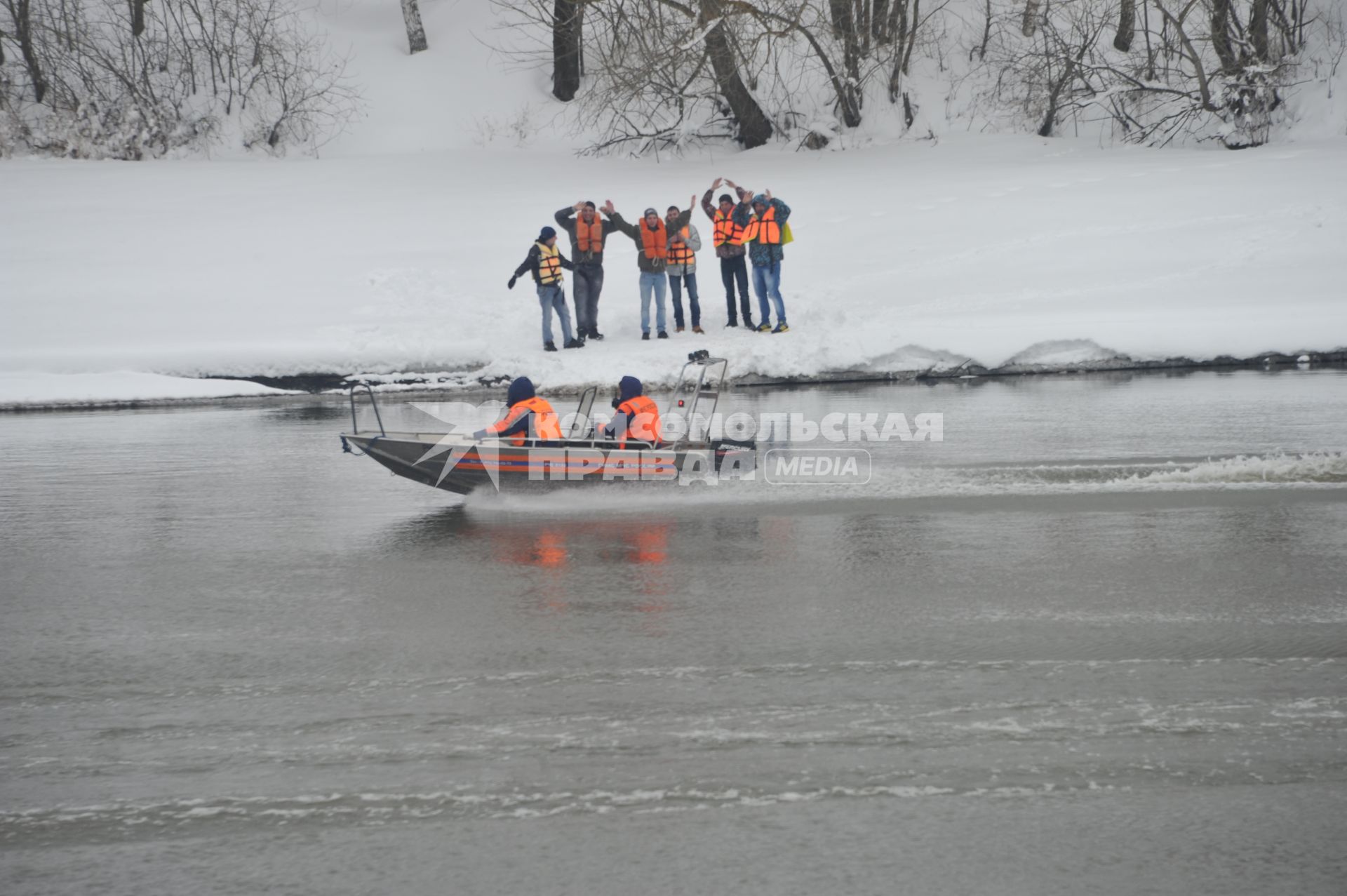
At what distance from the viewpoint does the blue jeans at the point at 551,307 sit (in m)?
19.0

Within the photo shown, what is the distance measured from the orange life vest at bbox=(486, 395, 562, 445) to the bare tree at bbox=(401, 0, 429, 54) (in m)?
28.9

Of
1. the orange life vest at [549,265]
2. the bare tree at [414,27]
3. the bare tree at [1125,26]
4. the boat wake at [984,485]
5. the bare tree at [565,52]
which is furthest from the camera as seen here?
the bare tree at [414,27]

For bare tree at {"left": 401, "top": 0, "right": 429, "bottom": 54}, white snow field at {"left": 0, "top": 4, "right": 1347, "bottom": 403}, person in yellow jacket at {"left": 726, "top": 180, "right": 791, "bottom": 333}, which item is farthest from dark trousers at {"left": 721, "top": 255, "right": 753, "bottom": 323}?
bare tree at {"left": 401, "top": 0, "right": 429, "bottom": 54}

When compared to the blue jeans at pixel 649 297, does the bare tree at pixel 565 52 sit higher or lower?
higher

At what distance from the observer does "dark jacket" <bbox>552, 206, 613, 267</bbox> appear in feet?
62.0

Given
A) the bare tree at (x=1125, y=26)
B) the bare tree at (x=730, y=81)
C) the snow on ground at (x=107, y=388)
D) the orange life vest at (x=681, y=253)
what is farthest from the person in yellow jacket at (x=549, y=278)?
the bare tree at (x=1125, y=26)

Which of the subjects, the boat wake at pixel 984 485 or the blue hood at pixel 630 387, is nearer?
the boat wake at pixel 984 485

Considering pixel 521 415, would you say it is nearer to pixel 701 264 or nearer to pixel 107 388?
pixel 107 388

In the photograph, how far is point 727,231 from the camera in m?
19.2

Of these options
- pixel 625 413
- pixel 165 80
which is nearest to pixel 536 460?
pixel 625 413

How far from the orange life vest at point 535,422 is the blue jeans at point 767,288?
9503mm

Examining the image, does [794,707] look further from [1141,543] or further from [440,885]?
[1141,543]

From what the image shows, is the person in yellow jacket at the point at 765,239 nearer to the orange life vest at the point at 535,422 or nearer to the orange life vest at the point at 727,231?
the orange life vest at the point at 727,231

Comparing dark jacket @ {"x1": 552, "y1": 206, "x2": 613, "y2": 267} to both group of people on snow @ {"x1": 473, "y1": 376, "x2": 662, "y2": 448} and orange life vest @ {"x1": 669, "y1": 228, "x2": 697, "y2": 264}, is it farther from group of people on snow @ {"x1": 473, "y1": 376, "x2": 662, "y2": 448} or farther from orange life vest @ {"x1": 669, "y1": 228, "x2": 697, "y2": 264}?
group of people on snow @ {"x1": 473, "y1": 376, "x2": 662, "y2": 448}
